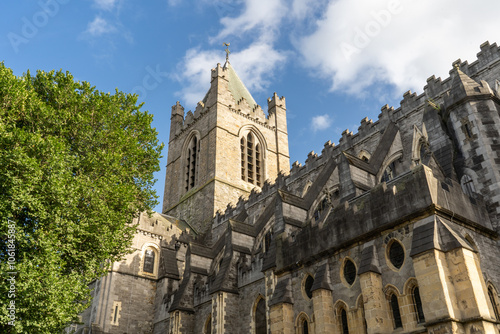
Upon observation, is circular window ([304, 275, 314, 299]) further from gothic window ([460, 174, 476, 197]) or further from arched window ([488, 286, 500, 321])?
gothic window ([460, 174, 476, 197])

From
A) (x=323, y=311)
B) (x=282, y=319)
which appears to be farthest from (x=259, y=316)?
(x=323, y=311)

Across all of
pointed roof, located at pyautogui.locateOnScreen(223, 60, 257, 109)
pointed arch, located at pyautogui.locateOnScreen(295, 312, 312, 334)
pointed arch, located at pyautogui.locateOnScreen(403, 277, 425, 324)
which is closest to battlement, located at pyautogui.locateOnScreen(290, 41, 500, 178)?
pointed arch, located at pyautogui.locateOnScreen(403, 277, 425, 324)

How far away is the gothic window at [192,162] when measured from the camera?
38250 millimetres

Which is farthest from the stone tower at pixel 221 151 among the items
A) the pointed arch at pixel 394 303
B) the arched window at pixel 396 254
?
the pointed arch at pixel 394 303

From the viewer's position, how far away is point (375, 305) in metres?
11.9

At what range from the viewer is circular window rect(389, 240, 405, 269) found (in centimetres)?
1209

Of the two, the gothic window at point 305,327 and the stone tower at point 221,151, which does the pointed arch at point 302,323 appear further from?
the stone tower at point 221,151

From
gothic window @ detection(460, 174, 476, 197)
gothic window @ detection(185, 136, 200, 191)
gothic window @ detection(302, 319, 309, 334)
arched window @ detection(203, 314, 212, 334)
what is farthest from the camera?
gothic window @ detection(185, 136, 200, 191)

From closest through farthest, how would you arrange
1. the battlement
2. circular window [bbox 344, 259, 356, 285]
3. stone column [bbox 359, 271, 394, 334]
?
stone column [bbox 359, 271, 394, 334], circular window [bbox 344, 259, 356, 285], the battlement

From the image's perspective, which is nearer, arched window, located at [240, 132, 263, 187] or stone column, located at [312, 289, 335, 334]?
stone column, located at [312, 289, 335, 334]

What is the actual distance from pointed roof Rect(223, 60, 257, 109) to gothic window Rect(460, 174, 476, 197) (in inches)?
1099

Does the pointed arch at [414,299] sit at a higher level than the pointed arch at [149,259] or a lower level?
lower

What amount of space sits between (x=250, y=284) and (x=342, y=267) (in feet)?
22.4

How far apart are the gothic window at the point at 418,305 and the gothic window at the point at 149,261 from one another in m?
19.0
